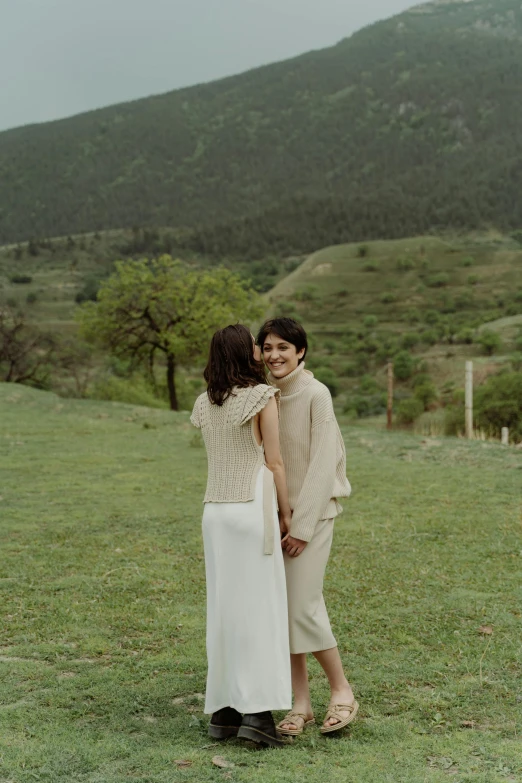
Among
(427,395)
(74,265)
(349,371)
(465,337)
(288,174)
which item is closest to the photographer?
(427,395)

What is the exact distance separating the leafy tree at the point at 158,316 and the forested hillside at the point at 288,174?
97.5 m

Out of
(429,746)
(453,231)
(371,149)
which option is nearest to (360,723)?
(429,746)

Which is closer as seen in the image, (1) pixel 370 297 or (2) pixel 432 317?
(2) pixel 432 317

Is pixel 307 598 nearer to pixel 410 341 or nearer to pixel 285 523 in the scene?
pixel 285 523

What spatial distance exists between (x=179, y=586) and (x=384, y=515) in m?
3.66

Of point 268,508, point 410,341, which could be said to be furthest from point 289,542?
point 410,341

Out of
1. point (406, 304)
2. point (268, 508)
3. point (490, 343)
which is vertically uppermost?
point (268, 508)

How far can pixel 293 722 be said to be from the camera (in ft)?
12.7

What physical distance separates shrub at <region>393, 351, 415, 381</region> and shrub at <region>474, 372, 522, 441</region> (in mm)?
29577

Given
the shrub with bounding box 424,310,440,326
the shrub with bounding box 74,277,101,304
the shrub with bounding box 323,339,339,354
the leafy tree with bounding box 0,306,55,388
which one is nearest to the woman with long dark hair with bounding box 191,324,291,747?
the leafy tree with bounding box 0,306,55,388

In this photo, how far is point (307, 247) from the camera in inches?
5384

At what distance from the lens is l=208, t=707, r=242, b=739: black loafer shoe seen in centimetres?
379

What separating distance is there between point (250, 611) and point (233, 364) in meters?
1.10

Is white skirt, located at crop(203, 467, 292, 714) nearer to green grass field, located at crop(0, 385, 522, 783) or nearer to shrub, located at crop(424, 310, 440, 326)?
green grass field, located at crop(0, 385, 522, 783)
